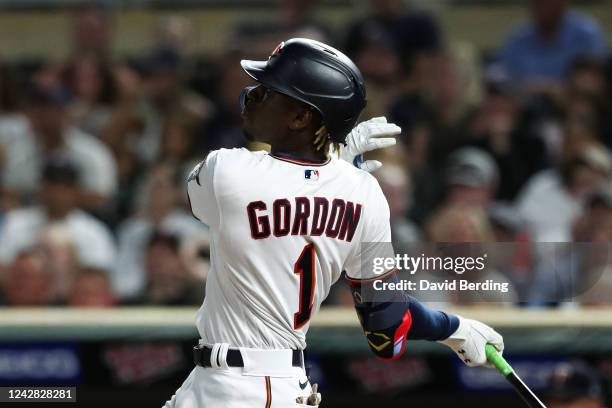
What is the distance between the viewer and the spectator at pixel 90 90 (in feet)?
30.1

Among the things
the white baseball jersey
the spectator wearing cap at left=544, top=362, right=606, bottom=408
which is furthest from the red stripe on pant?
the spectator wearing cap at left=544, top=362, right=606, bottom=408

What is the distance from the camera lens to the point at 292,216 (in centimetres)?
357

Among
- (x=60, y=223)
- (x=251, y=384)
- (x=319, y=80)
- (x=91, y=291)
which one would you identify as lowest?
(x=91, y=291)

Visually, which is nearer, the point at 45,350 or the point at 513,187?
the point at 45,350

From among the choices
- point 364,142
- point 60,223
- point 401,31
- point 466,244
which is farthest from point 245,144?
point 364,142

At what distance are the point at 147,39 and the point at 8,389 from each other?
5.52 metres

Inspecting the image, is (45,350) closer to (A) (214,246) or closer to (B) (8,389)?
(B) (8,389)

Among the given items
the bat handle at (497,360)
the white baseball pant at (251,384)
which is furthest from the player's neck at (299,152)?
the bat handle at (497,360)

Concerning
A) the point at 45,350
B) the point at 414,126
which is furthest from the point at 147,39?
the point at 45,350

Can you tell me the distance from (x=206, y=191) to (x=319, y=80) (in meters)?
0.46

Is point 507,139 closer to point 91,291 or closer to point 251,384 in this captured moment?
point 91,291

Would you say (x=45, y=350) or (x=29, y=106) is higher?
(x=29, y=106)

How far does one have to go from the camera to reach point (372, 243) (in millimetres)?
3688

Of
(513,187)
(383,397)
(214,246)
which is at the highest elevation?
(214,246)
